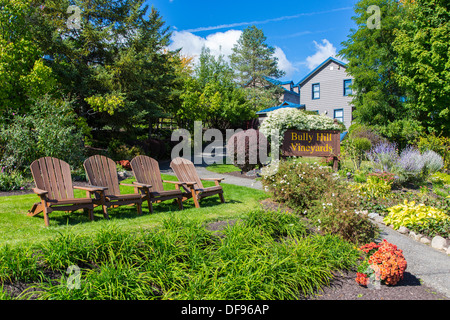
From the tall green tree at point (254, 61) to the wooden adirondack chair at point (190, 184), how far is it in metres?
30.7

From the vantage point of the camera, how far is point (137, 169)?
574cm

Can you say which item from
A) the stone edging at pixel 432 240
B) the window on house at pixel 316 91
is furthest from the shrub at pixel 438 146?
the window on house at pixel 316 91

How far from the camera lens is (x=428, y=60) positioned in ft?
40.0

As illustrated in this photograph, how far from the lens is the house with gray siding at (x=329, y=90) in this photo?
82.6ft

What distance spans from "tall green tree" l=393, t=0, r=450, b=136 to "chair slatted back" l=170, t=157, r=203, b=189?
1076cm

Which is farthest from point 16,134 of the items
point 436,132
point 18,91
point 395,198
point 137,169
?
point 436,132

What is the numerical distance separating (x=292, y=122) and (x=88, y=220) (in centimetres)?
726

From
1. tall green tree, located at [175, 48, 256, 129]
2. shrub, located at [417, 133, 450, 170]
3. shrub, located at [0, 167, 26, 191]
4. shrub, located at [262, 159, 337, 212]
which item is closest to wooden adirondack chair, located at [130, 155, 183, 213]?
shrub, located at [262, 159, 337, 212]

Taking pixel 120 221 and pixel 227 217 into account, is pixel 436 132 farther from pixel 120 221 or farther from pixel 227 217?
pixel 120 221

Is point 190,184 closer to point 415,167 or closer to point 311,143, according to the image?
point 311,143

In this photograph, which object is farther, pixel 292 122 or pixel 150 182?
pixel 292 122

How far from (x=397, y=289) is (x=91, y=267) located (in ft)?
10.5
